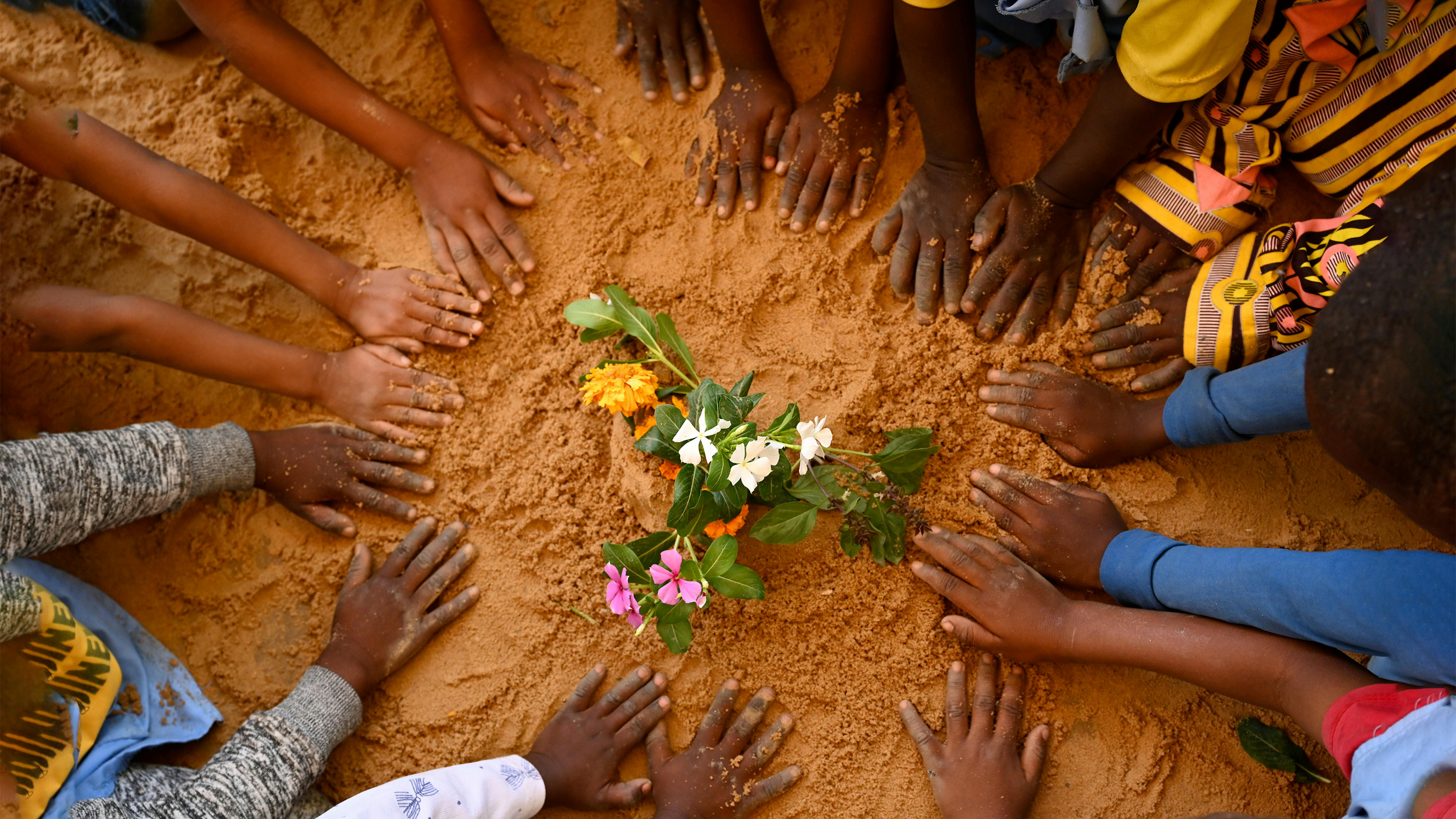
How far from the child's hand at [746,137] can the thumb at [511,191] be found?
0.41 metres

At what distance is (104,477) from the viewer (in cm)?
185

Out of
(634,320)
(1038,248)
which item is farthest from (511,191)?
(1038,248)

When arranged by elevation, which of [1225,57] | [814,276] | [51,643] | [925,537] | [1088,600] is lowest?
[1088,600]

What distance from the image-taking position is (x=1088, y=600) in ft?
6.00

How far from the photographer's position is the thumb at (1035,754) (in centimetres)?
178

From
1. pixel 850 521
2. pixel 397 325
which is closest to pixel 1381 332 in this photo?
pixel 850 521

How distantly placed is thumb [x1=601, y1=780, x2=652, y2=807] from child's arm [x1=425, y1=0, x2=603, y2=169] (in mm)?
1441

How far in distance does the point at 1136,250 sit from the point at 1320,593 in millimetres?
800

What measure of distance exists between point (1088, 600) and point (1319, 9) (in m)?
1.18

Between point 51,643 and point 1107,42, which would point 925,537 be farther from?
point 51,643

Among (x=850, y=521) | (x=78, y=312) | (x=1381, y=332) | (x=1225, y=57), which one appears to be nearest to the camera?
(x=1381, y=332)

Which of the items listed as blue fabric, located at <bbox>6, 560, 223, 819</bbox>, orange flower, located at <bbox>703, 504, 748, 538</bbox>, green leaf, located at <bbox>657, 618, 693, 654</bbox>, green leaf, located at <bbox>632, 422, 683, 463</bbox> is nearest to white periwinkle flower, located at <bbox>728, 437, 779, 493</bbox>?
green leaf, located at <bbox>632, 422, 683, 463</bbox>

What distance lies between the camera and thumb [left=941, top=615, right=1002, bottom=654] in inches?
70.3

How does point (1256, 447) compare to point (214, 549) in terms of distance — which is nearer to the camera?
point (1256, 447)
